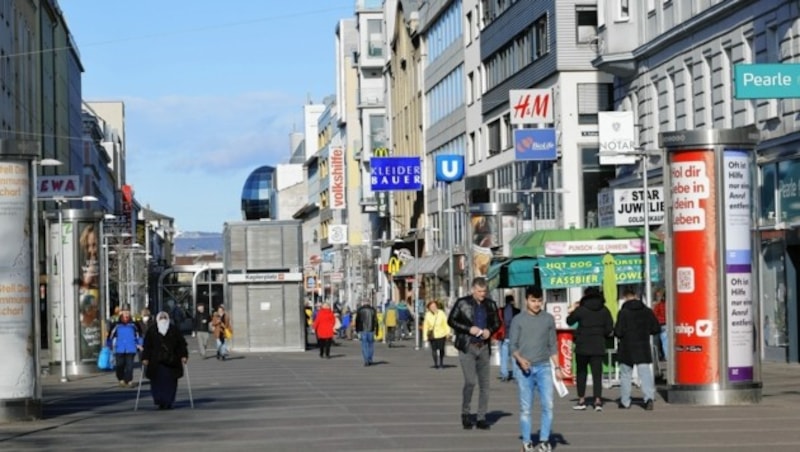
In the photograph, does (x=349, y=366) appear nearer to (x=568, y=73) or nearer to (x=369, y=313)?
(x=369, y=313)

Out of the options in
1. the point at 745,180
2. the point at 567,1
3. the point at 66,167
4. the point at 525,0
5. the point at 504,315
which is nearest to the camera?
the point at 745,180

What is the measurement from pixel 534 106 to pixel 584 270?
89.2ft

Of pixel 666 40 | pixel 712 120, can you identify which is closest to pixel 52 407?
pixel 712 120

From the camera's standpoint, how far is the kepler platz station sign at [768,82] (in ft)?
80.1

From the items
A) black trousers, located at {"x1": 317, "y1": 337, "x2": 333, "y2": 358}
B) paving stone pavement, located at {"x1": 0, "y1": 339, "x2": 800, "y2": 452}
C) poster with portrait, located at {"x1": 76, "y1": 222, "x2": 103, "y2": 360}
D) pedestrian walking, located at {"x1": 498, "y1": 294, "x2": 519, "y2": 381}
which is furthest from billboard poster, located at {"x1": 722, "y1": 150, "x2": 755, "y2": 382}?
black trousers, located at {"x1": 317, "y1": 337, "x2": 333, "y2": 358}

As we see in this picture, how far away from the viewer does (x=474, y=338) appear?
72.4 ft

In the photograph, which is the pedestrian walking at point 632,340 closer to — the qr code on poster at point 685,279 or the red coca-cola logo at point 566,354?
the qr code on poster at point 685,279

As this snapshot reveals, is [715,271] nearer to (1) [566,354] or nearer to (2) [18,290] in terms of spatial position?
(1) [566,354]

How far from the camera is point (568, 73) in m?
58.8

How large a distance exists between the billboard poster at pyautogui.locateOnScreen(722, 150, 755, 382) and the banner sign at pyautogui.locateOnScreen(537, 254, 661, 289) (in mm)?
5089

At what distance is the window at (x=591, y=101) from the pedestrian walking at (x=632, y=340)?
109 feet

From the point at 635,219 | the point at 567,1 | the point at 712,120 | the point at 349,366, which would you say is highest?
the point at 567,1

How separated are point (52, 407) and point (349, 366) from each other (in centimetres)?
1581

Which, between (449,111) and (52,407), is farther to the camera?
(449,111)
